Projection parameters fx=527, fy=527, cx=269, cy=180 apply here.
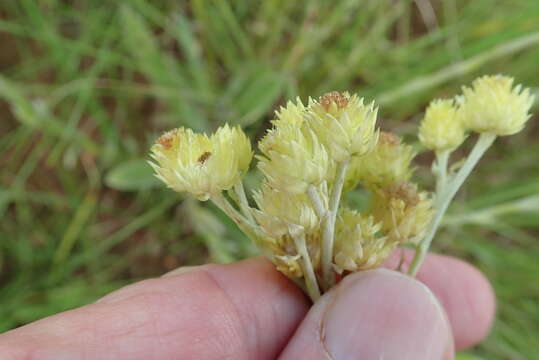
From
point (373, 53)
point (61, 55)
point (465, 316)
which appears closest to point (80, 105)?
point (61, 55)

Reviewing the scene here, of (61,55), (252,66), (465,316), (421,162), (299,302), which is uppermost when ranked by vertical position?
(61,55)

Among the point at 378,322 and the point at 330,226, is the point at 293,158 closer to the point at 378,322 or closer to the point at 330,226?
the point at 330,226

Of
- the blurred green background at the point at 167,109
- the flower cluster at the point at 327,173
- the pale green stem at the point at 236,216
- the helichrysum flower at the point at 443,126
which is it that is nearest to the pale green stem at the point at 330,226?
the flower cluster at the point at 327,173

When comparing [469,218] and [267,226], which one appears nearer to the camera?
[267,226]

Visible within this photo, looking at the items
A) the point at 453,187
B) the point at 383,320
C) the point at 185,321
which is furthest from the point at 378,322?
the point at 185,321

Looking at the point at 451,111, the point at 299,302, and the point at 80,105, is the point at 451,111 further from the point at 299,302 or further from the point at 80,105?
the point at 80,105
